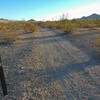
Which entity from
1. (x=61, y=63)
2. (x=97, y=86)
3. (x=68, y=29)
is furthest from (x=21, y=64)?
(x=68, y=29)

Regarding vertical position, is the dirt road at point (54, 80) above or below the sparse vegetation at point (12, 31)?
below

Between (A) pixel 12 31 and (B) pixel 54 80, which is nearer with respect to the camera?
(B) pixel 54 80

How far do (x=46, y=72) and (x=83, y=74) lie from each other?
60.2 inches

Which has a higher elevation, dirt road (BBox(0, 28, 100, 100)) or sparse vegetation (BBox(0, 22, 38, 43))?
sparse vegetation (BBox(0, 22, 38, 43))

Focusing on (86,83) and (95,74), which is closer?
(86,83)

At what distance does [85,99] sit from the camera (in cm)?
280

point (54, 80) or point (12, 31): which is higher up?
point (12, 31)

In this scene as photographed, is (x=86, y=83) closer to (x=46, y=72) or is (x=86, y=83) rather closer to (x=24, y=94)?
(x=46, y=72)

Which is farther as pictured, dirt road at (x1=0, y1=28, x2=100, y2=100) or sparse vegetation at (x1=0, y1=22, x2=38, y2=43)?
sparse vegetation at (x1=0, y1=22, x2=38, y2=43)

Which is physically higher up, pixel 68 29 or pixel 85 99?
pixel 68 29

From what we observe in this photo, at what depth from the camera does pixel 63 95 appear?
2973 millimetres

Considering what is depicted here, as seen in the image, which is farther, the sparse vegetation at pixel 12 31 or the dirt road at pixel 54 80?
the sparse vegetation at pixel 12 31

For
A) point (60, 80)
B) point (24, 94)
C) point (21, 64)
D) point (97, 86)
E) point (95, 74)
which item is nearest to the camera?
point (24, 94)

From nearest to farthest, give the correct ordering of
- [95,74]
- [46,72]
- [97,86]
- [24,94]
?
[24,94]
[97,86]
[95,74]
[46,72]
